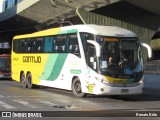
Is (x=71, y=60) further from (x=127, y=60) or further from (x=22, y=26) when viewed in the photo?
(x=22, y=26)

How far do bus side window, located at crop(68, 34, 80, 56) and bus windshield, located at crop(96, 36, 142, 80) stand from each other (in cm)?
164

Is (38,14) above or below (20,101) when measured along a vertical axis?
above

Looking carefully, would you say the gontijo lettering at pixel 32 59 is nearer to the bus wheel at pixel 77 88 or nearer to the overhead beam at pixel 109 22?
the bus wheel at pixel 77 88

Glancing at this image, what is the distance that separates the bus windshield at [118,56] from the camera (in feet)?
59.4

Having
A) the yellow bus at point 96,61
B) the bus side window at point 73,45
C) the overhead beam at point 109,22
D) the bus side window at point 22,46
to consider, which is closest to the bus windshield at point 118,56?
the yellow bus at point 96,61

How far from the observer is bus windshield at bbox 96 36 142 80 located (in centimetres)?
1811

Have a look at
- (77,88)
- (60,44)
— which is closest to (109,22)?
(60,44)

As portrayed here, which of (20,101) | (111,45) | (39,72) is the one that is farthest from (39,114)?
(39,72)

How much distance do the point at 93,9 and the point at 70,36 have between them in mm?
20706

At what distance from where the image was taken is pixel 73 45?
790 inches

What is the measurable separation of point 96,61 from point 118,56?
95 centimetres

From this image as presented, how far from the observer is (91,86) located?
18.3 m

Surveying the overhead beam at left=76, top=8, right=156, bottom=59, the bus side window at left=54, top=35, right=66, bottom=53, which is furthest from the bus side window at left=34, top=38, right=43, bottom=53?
the overhead beam at left=76, top=8, right=156, bottom=59

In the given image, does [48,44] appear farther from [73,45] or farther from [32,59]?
[73,45]
